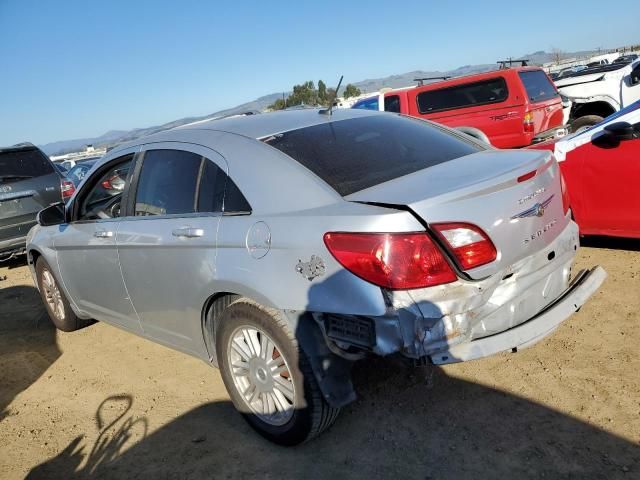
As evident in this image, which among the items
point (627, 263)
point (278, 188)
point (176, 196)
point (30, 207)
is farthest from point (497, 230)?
point (30, 207)

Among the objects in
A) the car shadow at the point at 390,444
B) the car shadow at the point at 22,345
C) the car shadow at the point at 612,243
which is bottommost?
the car shadow at the point at 612,243

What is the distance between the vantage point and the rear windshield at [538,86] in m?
10.2

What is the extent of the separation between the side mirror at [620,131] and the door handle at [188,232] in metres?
3.39

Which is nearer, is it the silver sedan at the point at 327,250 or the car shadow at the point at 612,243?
the silver sedan at the point at 327,250

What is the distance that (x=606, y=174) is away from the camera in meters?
4.40

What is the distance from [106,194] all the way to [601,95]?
963 cm

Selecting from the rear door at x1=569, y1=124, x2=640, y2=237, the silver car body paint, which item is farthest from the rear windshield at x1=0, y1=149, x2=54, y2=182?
the rear door at x1=569, y1=124, x2=640, y2=237

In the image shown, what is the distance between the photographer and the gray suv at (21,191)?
24.8ft

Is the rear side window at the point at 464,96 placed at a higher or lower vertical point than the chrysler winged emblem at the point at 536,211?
higher

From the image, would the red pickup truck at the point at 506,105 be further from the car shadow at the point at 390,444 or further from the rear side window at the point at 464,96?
the car shadow at the point at 390,444

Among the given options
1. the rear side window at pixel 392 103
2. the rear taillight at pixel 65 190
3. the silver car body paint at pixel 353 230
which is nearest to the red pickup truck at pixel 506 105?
the rear side window at pixel 392 103

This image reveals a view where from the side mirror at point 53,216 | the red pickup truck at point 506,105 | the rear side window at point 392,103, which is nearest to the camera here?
the side mirror at point 53,216

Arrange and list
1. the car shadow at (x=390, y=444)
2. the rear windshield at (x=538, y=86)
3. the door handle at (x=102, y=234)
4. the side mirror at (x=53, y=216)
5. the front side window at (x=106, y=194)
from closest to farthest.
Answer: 1. the car shadow at (x=390, y=444)
2. the door handle at (x=102, y=234)
3. the front side window at (x=106, y=194)
4. the side mirror at (x=53, y=216)
5. the rear windshield at (x=538, y=86)

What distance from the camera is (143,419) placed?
133 inches
